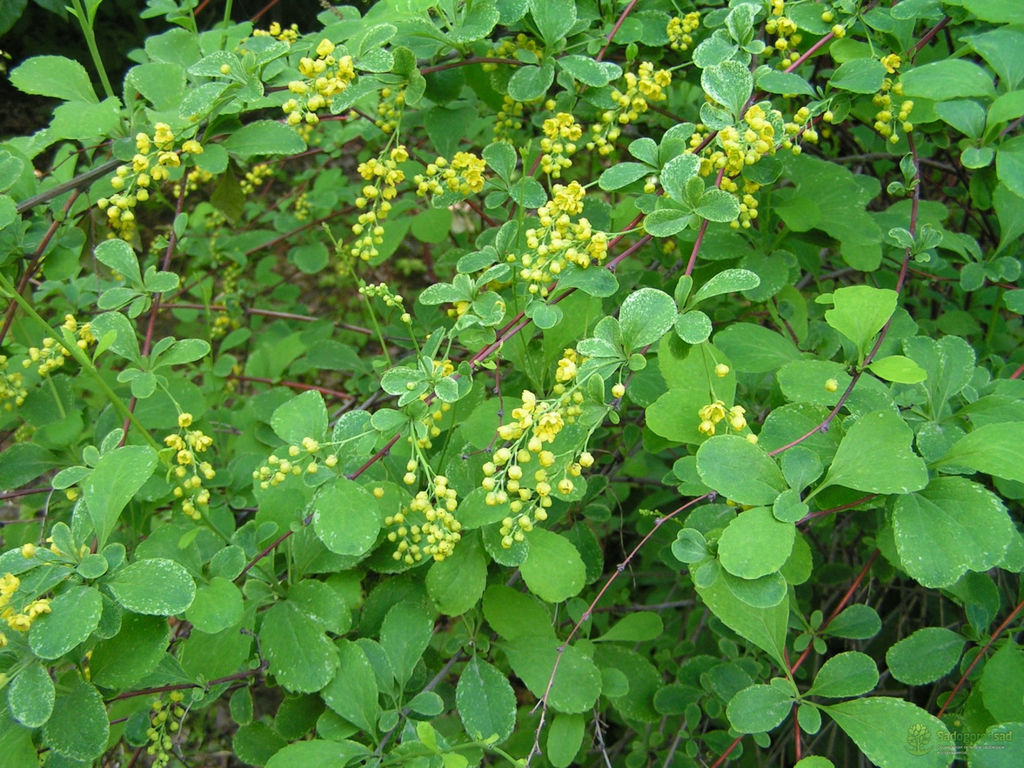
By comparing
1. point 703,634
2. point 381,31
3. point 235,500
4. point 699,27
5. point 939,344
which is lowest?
point 703,634

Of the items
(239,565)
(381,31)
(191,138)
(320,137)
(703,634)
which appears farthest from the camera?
(320,137)

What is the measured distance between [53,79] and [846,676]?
1.63 meters

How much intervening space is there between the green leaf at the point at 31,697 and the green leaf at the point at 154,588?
12cm

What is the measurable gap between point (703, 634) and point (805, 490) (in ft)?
Answer: 2.91

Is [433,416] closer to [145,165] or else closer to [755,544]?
[755,544]

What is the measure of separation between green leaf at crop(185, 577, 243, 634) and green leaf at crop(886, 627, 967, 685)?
97 cm

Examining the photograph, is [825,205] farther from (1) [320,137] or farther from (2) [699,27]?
(1) [320,137]

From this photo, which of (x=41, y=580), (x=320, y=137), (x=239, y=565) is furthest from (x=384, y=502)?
(x=320, y=137)

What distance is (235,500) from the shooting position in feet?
4.87

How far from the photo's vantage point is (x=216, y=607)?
97 centimetres

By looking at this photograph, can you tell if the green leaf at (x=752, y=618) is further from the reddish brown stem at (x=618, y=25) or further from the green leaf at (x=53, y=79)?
the green leaf at (x=53, y=79)

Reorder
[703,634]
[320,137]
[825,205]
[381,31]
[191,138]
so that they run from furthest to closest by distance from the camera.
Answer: [320,137] < [703,634] < [825,205] < [191,138] < [381,31]

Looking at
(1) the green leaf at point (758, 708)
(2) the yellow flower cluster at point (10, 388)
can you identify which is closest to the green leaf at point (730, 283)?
(1) the green leaf at point (758, 708)

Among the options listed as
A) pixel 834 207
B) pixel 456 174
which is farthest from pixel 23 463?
pixel 834 207
